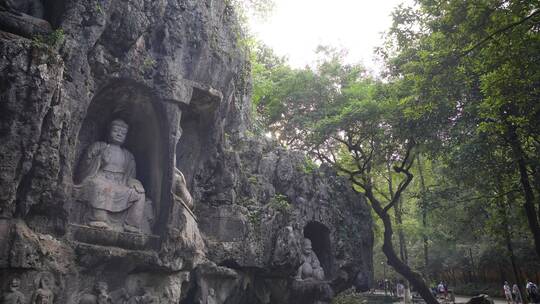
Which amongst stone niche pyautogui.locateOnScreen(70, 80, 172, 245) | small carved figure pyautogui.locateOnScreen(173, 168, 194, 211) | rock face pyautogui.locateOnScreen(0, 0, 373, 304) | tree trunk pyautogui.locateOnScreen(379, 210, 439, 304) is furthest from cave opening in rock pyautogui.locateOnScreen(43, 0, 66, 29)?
tree trunk pyautogui.locateOnScreen(379, 210, 439, 304)

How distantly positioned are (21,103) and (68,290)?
2.90 meters

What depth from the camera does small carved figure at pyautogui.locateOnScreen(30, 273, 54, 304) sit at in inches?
224

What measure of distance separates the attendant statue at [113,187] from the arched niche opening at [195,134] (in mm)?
1443

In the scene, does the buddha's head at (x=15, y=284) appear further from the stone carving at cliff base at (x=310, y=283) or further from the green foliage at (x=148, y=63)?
the stone carving at cliff base at (x=310, y=283)

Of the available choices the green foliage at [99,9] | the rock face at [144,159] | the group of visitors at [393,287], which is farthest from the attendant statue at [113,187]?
the group of visitors at [393,287]

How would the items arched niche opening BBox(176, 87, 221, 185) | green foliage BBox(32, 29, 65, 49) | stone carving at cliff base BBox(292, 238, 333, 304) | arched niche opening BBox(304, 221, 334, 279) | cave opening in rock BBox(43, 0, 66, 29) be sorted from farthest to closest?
1. arched niche opening BBox(304, 221, 334, 279)
2. stone carving at cliff base BBox(292, 238, 333, 304)
3. arched niche opening BBox(176, 87, 221, 185)
4. cave opening in rock BBox(43, 0, 66, 29)
5. green foliage BBox(32, 29, 65, 49)

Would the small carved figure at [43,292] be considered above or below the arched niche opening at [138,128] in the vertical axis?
below

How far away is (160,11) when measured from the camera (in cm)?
869

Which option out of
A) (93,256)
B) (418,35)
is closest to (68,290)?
(93,256)

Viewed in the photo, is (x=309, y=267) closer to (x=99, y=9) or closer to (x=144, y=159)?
(x=144, y=159)

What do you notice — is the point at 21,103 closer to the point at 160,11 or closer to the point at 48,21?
the point at 48,21

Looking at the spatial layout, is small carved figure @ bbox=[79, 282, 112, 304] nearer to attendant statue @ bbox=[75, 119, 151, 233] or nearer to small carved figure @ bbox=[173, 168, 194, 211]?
attendant statue @ bbox=[75, 119, 151, 233]

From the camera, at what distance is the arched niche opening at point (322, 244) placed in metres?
15.3

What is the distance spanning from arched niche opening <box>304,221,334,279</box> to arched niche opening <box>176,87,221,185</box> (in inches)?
273
